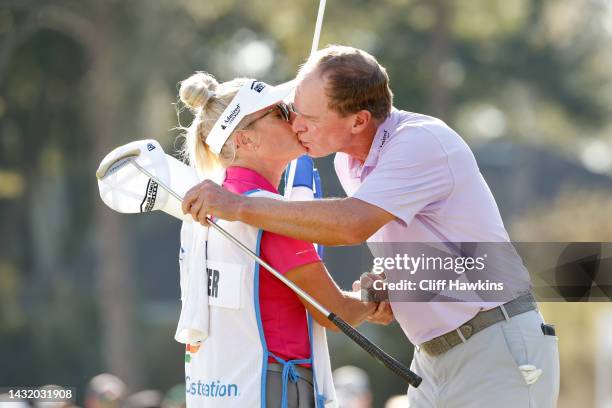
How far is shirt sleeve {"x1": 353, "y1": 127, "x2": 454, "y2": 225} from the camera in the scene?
15.8 feet

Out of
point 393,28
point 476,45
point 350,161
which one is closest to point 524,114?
point 476,45

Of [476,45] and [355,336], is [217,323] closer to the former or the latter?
[355,336]

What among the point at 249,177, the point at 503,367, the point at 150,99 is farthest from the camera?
the point at 150,99

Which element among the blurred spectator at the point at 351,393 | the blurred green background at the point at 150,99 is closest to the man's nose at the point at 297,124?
the blurred spectator at the point at 351,393

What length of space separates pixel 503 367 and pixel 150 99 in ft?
68.3

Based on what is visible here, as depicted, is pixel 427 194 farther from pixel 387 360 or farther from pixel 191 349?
pixel 191 349

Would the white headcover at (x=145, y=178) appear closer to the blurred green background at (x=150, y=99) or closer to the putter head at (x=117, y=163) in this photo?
the putter head at (x=117, y=163)

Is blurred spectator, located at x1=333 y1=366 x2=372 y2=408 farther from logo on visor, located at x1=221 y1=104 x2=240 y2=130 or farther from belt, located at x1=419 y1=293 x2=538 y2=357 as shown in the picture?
logo on visor, located at x1=221 y1=104 x2=240 y2=130

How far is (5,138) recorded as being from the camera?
85.7ft

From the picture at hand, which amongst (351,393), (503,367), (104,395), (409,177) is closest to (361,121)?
(409,177)

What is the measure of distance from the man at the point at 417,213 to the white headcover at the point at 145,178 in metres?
0.36

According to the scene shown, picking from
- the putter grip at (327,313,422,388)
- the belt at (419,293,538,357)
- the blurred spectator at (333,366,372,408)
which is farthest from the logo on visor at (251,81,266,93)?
the blurred spectator at (333,366,372,408)

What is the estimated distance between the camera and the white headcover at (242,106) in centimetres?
507

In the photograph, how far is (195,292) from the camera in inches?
196
